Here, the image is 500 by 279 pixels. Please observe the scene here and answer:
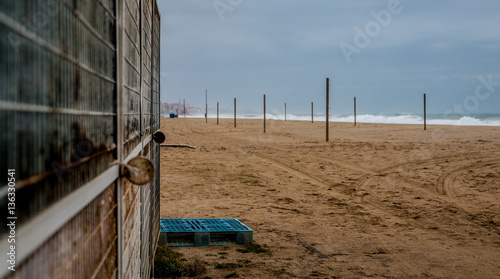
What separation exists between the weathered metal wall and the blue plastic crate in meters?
3.95

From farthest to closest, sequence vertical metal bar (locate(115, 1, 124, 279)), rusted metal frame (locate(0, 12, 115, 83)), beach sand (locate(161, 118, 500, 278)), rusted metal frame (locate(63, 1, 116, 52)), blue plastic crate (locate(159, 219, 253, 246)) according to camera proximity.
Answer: blue plastic crate (locate(159, 219, 253, 246)), beach sand (locate(161, 118, 500, 278)), vertical metal bar (locate(115, 1, 124, 279)), rusted metal frame (locate(63, 1, 116, 52)), rusted metal frame (locate(0, 12, 115, 83))

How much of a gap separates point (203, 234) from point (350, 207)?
4.37 meters

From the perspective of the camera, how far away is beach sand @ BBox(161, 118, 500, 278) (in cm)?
569

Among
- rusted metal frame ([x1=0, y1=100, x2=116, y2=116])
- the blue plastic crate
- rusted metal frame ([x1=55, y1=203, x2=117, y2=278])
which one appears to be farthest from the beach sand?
rusted metal frame ([x1=0, y1=100, x2=116, y2=116])

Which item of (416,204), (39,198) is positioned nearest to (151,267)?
(39,198)

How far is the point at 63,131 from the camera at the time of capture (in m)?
1.29

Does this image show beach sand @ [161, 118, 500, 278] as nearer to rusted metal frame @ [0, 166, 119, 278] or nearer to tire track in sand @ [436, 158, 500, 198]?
tire track in sand @ [436, 158, 500, 198]

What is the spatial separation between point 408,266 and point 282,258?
171cm

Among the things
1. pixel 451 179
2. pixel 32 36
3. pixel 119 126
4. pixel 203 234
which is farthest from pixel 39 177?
pixel 451 179

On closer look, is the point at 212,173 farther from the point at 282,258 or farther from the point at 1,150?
the point at 1,150

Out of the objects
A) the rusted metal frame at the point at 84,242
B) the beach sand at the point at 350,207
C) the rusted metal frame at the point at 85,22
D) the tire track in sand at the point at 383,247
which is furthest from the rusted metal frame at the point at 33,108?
the tire track in sand at the point at 383,247

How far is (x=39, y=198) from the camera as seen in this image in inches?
42.1

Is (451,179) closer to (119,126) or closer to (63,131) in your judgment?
(119,126)

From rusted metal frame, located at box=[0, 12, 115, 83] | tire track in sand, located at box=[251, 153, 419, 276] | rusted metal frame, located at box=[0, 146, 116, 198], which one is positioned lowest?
tire track in sand, located at box=[251, 153, 419, 276]
